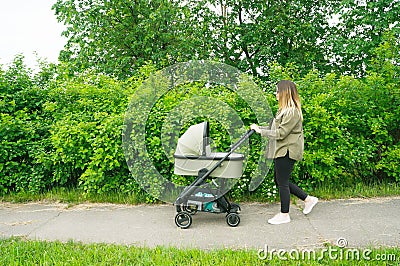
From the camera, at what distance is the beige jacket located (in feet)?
16.1

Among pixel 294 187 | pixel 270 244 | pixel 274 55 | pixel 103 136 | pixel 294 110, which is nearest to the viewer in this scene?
pixel 270 244

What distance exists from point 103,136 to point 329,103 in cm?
332

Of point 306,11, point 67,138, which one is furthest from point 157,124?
point 306,11

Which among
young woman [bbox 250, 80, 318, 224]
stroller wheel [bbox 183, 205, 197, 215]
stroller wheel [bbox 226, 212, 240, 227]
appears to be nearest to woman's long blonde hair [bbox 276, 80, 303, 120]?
young woman [bbox 250, 80, 318, 224]

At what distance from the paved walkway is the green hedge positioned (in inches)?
20.1

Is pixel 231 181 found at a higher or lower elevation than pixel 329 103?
lower

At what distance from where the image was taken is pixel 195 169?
5012 millimetres

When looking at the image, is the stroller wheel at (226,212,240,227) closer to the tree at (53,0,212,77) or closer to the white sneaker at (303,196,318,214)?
the white sneaker at (303,196,318,214)

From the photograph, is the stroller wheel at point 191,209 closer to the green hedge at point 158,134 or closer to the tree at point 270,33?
the green hedge at point 158,134

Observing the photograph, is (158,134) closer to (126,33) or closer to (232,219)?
(232,219)

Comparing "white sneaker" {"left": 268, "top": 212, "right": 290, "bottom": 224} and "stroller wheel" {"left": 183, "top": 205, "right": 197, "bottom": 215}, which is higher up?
"stroller wheel" {"left": 183, "top": 205, "right": 197, "bottom": 215}

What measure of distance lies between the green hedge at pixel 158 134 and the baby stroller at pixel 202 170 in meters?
0.95

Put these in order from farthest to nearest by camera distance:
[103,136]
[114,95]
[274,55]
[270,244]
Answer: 1. [274,55]
2. [114,95]
3. [103,136]
4. [270,244]

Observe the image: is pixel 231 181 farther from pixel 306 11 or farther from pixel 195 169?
pixel 306 11
